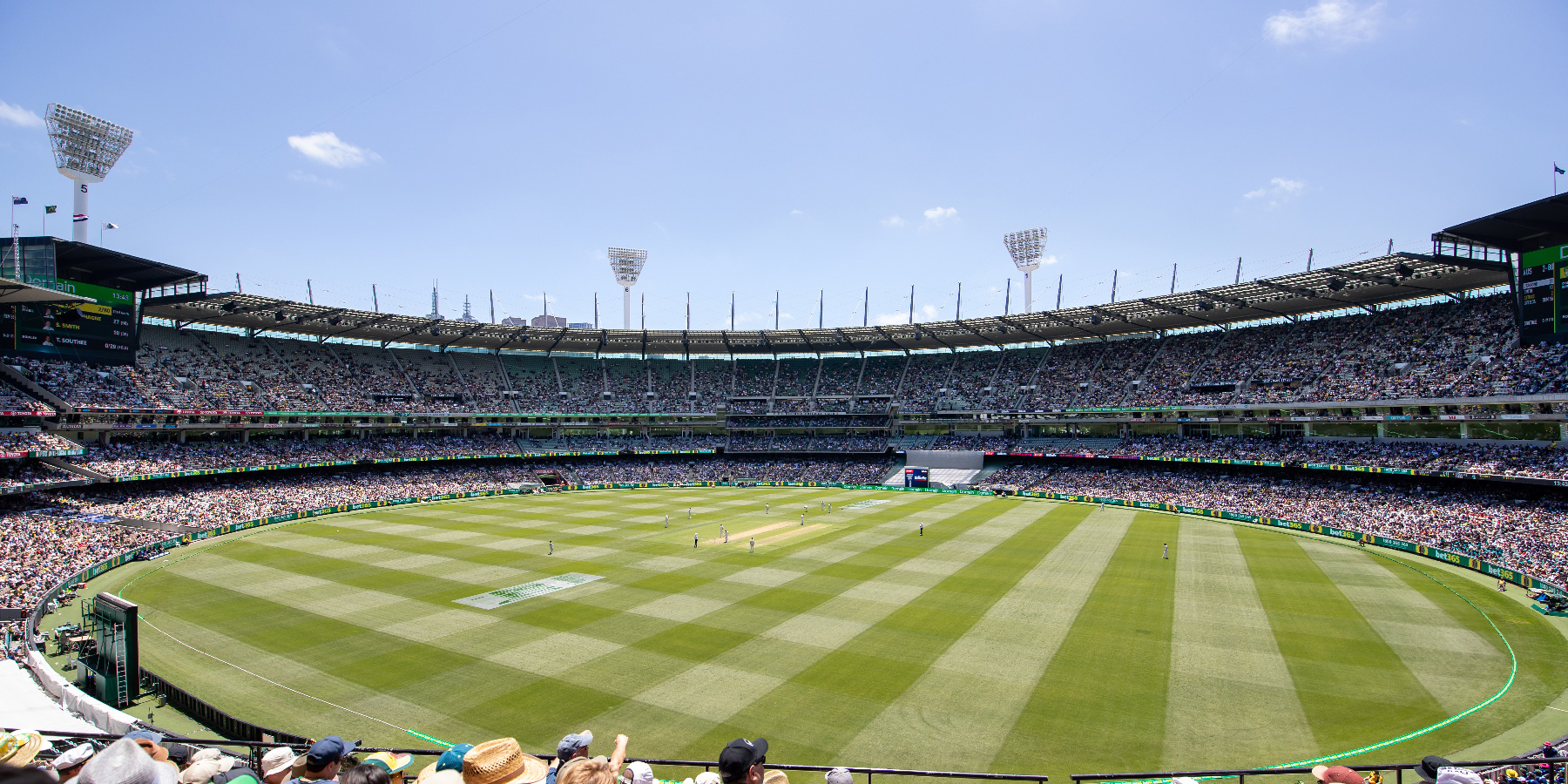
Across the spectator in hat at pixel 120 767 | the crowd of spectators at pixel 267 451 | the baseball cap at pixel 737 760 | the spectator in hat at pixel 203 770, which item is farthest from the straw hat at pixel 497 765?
the crowd of spectators at pixel 267 451

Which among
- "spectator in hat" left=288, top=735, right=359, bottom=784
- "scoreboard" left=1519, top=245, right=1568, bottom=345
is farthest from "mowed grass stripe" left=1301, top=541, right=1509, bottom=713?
"spectator in hat" left=288, top=735, right=359, bottom=784

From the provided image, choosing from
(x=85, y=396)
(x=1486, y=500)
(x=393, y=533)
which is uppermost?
(x=85, y=396)

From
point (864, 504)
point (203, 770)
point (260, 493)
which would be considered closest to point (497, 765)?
point (203, 770)

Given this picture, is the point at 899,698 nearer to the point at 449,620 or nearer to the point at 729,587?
the point at 729,587

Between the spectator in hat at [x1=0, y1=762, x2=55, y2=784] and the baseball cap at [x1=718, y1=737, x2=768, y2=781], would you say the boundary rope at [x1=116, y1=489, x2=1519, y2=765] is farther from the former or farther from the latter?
the spectator in hat at [x1=0, y1=762, x2=55, y2=784]

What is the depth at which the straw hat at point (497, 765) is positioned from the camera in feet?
17.8

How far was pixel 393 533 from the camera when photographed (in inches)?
1692

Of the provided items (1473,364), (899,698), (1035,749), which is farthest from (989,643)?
(1473,364)

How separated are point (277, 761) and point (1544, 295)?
56.9 metres

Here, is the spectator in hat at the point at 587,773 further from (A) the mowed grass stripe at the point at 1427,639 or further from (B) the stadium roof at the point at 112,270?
(B) the stadium roof at the point at 112,270

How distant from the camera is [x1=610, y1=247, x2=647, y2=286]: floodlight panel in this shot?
8294 cm

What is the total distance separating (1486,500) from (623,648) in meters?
46.6

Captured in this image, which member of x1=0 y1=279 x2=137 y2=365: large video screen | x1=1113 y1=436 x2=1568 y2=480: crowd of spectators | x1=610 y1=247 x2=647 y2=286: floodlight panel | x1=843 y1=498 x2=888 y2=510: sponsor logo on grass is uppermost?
x1=610 y1=247 x2=647 y2=286: floodlight panel

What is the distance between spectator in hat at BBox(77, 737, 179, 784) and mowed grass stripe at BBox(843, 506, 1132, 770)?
13975mm
